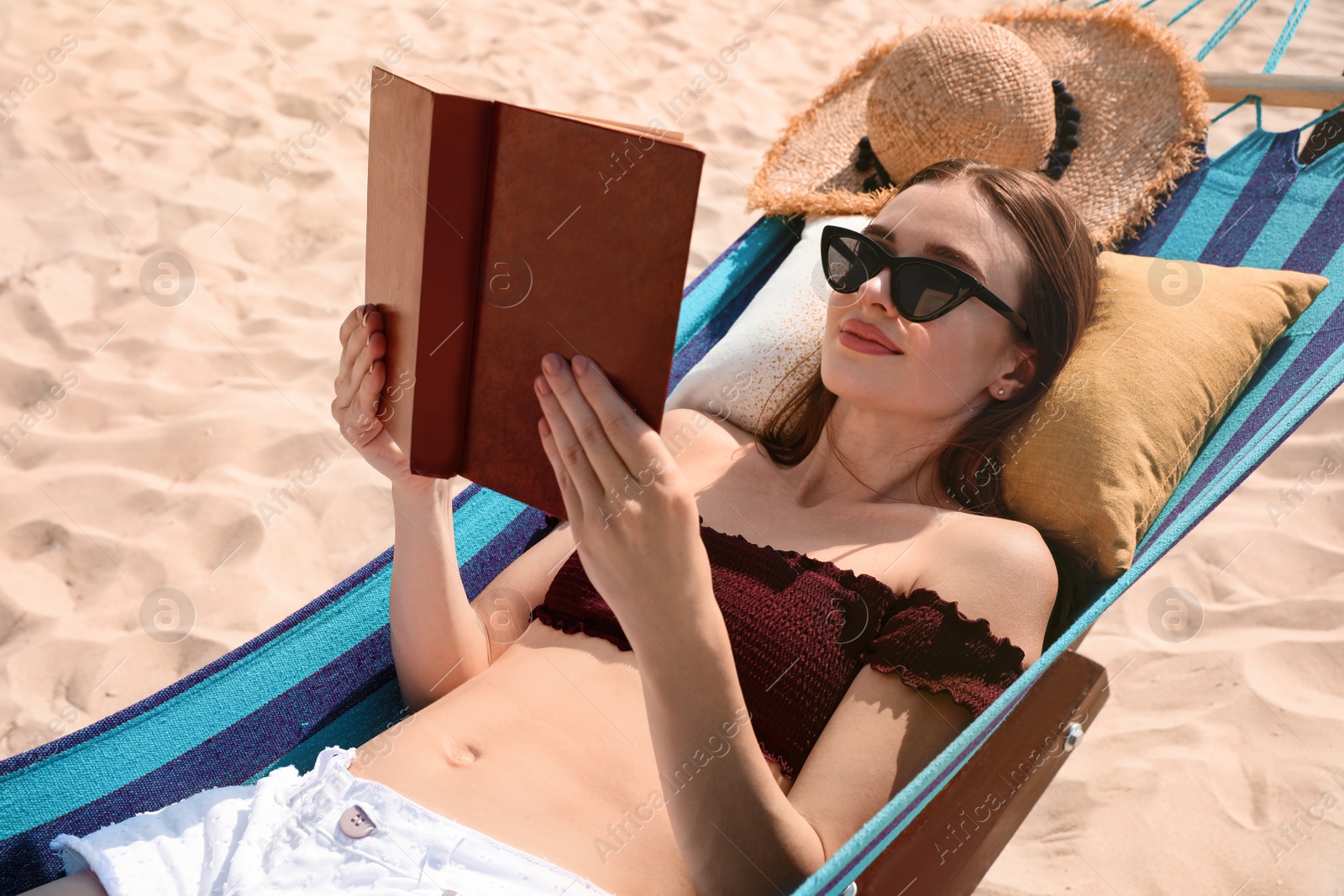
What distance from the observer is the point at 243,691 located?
73.9 inches

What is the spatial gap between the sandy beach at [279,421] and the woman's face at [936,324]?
1134mm

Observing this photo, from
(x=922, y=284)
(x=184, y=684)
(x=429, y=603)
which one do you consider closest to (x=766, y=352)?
(x=922, y=284)

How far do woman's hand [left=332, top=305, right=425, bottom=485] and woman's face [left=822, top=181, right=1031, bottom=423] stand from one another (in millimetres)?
764

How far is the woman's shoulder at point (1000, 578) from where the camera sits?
1503 mm

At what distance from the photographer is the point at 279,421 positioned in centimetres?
312

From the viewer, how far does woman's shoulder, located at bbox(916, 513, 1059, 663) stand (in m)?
1.50

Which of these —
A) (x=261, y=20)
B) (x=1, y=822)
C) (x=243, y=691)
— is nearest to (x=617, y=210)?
(x=243, y=691)

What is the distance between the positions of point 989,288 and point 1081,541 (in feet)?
1.65

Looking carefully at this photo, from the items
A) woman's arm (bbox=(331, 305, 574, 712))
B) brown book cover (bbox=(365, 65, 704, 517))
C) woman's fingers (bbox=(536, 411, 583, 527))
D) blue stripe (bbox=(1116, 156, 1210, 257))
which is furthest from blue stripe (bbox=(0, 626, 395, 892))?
blue stripe (bbox=(1116, 156, 1210, 257))

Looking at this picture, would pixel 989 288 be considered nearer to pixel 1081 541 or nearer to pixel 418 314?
pixel 1081 541

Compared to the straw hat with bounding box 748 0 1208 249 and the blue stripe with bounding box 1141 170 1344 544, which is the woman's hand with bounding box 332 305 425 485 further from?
the straw hat with bounding box 748 0 1208 249

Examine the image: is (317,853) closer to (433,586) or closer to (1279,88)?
(433,586)

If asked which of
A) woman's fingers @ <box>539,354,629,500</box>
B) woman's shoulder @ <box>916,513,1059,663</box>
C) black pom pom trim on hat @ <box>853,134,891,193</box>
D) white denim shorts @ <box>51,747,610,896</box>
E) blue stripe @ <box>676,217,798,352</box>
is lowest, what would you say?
white denim shorts @ <box>51,747,610,896</box>

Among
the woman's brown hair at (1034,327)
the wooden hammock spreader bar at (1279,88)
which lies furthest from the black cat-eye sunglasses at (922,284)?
the wooden hammock spreader bar at (1279,88)
